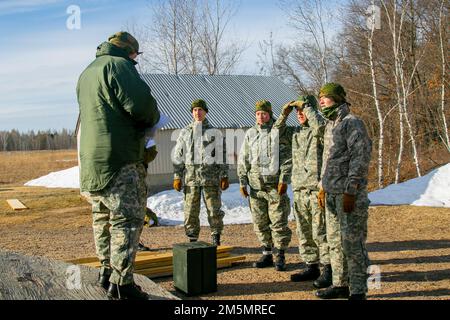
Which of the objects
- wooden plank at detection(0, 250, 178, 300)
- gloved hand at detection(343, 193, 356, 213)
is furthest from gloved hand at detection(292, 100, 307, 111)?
wooden plank at detection(0, 250, 178, 300)

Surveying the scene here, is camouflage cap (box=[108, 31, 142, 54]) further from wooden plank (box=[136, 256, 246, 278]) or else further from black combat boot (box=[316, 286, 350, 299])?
black combat boot (box=[316, 286, 350, 299])

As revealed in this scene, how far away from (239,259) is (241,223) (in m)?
4.20

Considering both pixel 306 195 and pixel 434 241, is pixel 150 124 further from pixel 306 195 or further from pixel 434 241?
pixel 434 241

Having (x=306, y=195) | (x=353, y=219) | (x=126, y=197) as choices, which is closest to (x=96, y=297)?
(x=126, y=197)

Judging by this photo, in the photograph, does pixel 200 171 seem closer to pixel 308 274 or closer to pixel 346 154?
pixel 308 274

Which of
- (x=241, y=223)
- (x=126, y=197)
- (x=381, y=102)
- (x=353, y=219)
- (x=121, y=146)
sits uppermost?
(x=381, y=102)

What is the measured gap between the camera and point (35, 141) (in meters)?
91.9

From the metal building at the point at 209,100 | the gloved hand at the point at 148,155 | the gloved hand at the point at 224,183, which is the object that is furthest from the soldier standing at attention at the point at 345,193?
the metal building at the point at 209,100

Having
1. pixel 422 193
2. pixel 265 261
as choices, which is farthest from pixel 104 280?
pixel 422 193

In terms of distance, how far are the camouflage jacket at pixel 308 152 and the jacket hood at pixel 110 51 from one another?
242 centimetres

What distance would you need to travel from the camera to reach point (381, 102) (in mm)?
23047

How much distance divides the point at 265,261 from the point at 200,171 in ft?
5.25

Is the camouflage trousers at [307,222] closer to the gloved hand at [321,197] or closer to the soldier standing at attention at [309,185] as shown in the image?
the soldier standing at attention at [309,185]

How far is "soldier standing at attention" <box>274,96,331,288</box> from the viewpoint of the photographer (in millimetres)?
5519
